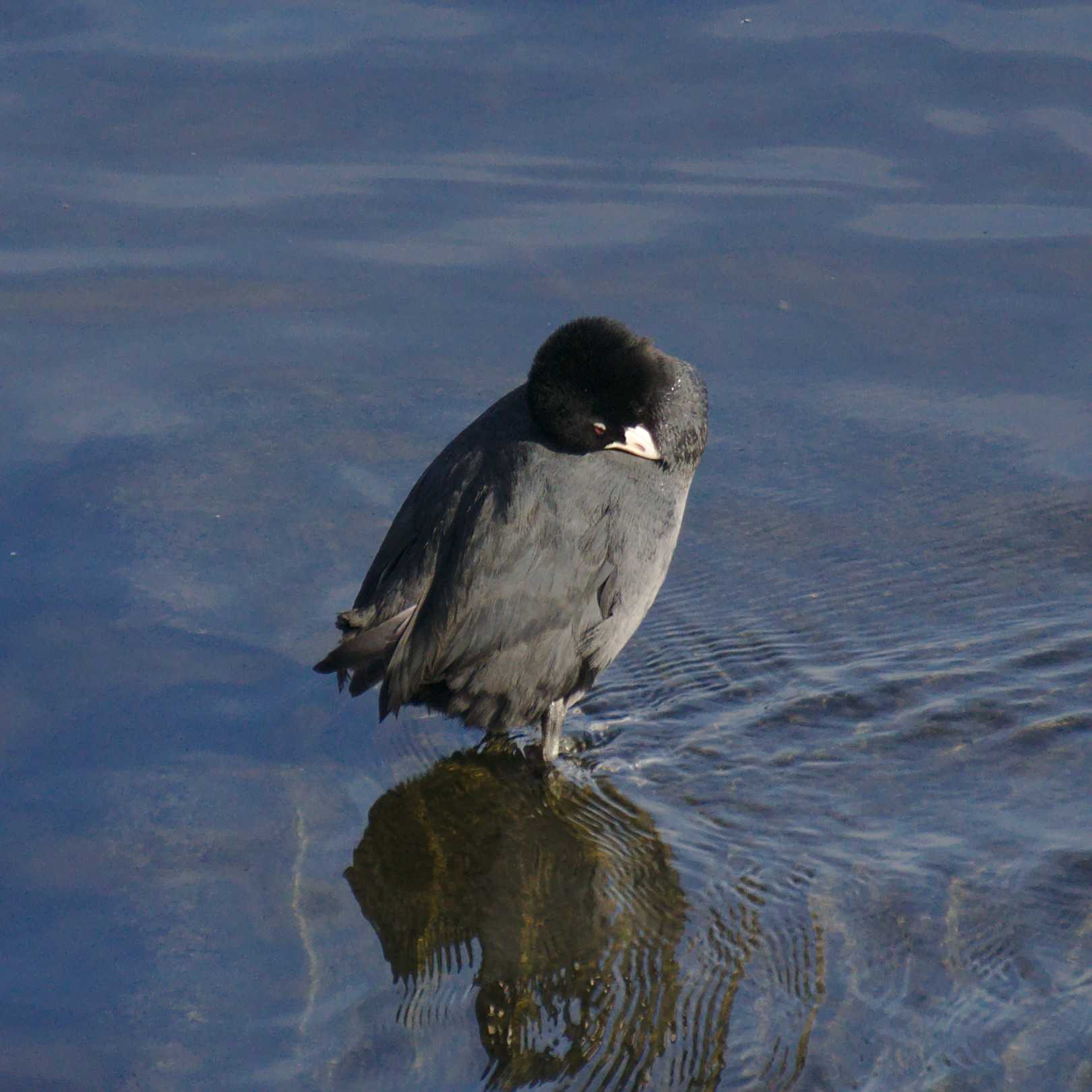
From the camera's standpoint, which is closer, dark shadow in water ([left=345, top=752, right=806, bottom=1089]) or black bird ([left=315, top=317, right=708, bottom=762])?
dark shadow in water ([left=345, top=752, right=806, bottom=1089])

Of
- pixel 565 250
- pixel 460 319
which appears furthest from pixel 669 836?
pixel 565 250

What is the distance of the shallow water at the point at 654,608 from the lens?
3.47 metres

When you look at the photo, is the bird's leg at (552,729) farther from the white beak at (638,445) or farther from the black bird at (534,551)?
the white beak at (638,445)

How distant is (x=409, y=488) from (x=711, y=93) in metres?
3.44

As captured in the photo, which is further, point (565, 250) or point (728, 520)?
point (565, 250)

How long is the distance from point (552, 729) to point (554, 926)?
81 cm

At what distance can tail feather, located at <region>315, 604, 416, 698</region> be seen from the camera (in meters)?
4.11

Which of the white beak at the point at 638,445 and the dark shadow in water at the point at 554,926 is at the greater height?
the white beak at the point at 638,445

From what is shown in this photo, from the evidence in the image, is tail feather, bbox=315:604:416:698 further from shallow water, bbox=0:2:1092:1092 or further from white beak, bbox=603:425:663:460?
white beak, bbox=603:425:663:460

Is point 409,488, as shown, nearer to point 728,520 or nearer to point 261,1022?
point 728,520

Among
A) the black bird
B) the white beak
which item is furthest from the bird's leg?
the white beak

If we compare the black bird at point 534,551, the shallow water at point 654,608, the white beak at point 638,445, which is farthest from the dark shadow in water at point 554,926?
the white beak at point 638,445

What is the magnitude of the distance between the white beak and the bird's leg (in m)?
0.69

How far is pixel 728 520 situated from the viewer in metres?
5.53
